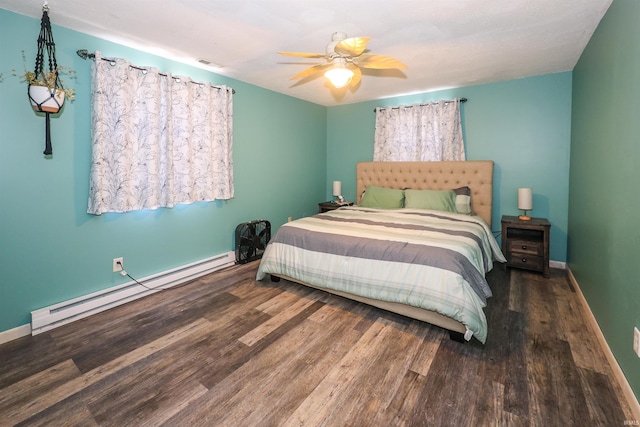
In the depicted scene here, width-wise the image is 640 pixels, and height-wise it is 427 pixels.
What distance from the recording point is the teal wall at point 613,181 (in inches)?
62.1

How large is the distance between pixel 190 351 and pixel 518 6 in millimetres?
3344

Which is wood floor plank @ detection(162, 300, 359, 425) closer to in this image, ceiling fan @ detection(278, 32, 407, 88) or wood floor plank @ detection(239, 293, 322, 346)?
wood floor plank @ detection(239, 293, 322, 346)

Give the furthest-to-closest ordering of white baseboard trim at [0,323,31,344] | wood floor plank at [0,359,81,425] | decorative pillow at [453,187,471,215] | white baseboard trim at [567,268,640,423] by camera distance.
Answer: decorative pillow at [453,187,471,215], white baseboard trim at [0,323,31,344], wood floor plank at [0,359,81,425], white baseboard trim at [567,268,640,423]

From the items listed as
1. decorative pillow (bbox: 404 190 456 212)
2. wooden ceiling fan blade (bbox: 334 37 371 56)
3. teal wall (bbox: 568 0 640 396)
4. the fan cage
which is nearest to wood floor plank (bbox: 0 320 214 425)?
the fan cage

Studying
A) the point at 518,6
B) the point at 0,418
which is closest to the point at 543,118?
A: the point at 518,6

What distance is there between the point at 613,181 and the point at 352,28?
216cm

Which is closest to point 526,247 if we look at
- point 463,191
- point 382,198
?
point 463,191

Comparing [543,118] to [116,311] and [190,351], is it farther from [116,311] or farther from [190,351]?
[116,311]

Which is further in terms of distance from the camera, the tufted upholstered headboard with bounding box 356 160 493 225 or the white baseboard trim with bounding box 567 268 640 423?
the tufted upholstered headboard with bounding box 356 160 493 225

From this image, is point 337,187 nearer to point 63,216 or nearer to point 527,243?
point 527,243

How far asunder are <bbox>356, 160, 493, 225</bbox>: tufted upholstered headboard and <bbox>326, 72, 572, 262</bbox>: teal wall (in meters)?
0.20

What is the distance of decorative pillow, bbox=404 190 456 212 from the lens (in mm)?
3812

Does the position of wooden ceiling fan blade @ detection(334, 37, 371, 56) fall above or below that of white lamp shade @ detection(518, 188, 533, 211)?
above

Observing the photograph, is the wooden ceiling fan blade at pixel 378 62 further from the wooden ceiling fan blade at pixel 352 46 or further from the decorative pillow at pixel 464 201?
the decorative pillow at pixel 464 201
